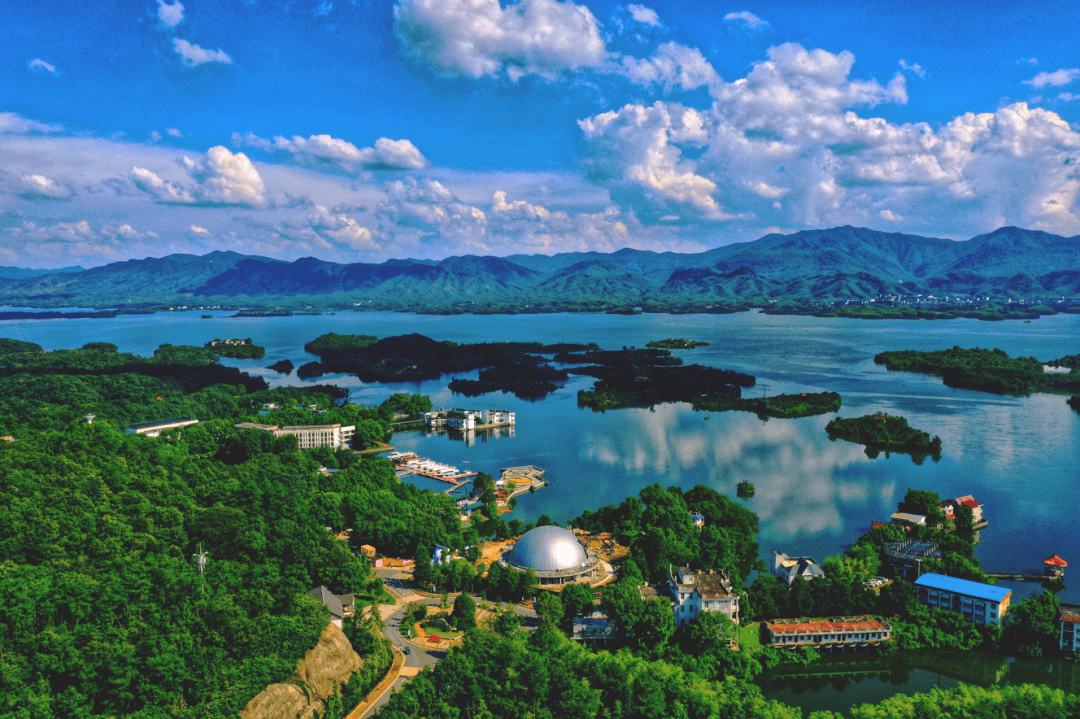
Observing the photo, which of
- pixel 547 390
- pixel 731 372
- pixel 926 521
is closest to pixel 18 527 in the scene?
pixel 926 521

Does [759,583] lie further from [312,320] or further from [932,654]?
[312,320]

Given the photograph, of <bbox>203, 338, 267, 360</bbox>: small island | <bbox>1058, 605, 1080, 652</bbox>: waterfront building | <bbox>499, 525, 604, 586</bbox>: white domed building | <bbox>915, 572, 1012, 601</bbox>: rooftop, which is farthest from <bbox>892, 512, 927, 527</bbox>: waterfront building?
<bbox>203, 338, 267, 360</bbox>: small island

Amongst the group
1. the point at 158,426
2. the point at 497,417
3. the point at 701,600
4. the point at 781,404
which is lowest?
the point at 701,600

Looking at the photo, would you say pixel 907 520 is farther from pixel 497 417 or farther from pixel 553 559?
pixel 497 417

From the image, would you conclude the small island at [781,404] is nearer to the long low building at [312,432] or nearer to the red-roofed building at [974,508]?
the red-roofed building at [974,508]

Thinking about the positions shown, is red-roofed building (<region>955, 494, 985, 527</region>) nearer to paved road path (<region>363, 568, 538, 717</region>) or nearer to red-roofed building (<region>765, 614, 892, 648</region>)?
red-roofed building (<region>765, 614, 892, 648</region>)

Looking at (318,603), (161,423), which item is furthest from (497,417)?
(318,603)

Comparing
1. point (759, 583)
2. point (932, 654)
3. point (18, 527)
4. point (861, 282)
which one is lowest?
point (932, 654)
